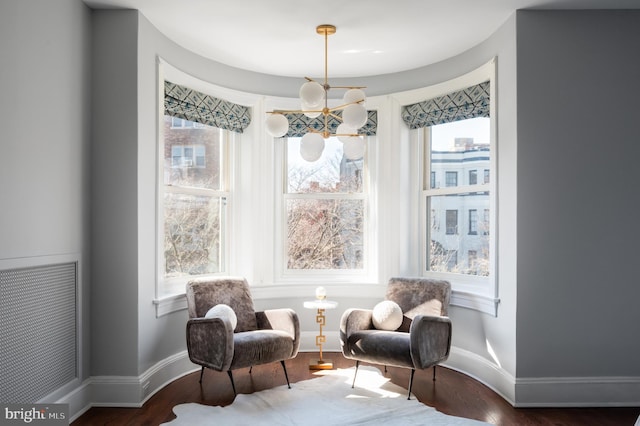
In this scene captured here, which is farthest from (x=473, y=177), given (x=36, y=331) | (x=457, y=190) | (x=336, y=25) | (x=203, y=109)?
(x=36, y=331)

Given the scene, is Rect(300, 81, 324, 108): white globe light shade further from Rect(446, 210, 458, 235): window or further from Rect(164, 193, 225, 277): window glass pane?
Rect(446, 210, 458, 235): window

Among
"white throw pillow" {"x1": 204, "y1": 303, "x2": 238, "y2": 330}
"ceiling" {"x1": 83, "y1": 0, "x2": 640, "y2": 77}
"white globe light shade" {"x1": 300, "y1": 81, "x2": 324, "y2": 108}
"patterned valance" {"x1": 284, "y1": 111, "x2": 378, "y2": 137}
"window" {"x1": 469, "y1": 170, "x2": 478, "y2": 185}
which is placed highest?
"ceiling" {"x1": 83, "y1": 0, "x2": 640, "y2": 77}

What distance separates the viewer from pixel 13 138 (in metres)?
2.69

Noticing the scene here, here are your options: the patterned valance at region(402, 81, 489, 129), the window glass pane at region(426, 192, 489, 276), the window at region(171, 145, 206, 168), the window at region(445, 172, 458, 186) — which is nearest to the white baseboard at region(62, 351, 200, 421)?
the window at region(171, 145, 206, 168)

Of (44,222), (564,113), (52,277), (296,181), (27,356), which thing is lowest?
(27,356)

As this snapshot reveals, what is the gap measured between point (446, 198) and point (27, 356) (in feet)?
11.4

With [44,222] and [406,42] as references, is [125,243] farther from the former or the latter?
[406,42]

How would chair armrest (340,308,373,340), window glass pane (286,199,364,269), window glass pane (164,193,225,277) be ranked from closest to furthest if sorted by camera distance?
chair armrest (340,308,373,340) → window glass pane (164,193,225,277) → window glass pane (286,199,364,269)

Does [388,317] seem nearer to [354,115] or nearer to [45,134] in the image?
[354,115]

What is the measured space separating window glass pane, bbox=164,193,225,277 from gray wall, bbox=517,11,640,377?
2.66 m

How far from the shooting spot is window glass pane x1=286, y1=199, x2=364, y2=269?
518 cm

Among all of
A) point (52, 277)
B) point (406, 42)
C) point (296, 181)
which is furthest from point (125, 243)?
point (406, 42)

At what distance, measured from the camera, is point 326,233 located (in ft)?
17.0

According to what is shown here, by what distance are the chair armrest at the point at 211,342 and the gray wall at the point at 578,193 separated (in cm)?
200
